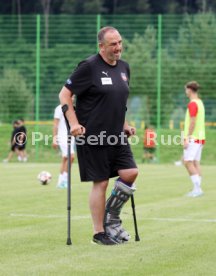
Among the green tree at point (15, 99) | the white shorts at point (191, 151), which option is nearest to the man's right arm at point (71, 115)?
the white shorts at point (191, 151)

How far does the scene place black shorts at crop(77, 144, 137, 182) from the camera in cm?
950

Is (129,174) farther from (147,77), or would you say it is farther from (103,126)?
(147,77)

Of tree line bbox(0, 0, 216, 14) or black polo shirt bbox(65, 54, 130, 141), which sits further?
tree line bbox(0, 0, 216, 14)

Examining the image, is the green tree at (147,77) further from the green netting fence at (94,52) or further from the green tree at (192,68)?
the green tree at (192,68)

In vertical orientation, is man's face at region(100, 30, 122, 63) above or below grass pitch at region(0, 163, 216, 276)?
above

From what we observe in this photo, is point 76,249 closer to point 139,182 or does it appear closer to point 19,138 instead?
point 139,182

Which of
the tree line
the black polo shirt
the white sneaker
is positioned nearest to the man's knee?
the black polo shirt

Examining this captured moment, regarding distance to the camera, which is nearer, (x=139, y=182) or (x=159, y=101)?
(x=139, y=182)

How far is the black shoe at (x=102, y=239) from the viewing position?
9336mm

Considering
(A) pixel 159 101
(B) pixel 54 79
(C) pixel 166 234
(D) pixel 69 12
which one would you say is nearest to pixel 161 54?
(A) pixel 159 101

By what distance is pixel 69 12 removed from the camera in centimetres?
9225

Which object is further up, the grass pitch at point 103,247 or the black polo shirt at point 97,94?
the black polo shirt at point 97,94

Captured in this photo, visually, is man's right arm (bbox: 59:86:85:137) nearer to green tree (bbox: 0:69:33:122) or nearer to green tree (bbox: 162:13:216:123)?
green tree (bbox: 162:13:216:123)

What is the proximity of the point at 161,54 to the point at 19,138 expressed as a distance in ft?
20.1
